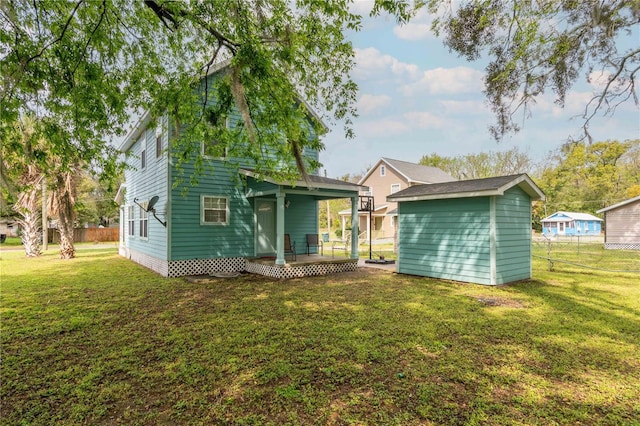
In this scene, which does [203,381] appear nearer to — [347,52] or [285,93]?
[285,93]

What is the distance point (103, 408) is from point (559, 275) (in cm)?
1178

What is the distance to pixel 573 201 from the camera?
36.2 metres

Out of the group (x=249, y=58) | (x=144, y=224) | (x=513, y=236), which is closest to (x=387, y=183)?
(x=513, y=236)

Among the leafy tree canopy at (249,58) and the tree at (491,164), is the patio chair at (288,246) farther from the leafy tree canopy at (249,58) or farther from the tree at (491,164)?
the tree at (491,164)

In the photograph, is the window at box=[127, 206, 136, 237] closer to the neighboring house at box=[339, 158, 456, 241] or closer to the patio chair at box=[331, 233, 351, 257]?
the patio chair at box=[331, 233, 351, 257]

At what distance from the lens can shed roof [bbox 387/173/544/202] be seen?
7953 millimetres

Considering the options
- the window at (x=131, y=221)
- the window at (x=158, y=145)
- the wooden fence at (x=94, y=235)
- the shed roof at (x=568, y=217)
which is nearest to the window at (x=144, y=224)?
the window at (x=131, y=221)

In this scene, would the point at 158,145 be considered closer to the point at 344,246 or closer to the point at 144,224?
the point at 144,224

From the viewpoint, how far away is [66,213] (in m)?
14.4

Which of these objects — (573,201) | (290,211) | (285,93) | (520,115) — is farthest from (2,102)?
(573,201)

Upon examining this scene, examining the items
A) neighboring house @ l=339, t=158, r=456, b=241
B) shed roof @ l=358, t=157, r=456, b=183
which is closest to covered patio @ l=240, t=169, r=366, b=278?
neighboring house @ l=339, t=158, r=456, b=241

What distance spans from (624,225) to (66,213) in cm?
3062

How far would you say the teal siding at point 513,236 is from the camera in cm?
820

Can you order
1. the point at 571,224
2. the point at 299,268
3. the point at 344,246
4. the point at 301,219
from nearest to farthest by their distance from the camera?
the point at 299,268 → the point at 301,219 → the point at 344,246 → the point at 571,224
